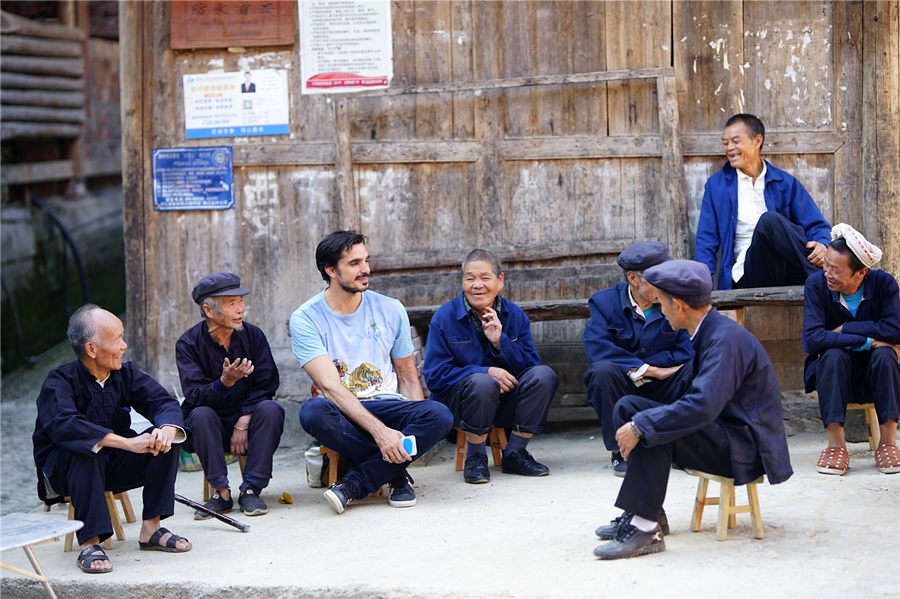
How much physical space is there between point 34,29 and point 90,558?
758cm

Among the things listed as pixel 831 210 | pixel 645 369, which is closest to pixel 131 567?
pixel 645 369

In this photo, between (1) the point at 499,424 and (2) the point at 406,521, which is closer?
(2) the point at 406,521

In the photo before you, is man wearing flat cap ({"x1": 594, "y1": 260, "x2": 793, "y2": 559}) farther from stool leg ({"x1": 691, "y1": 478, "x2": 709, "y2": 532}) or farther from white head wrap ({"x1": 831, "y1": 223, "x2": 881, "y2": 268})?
white head wrap ({"x1": 831, "y1": 223, "x2": 881, "y2": 268})

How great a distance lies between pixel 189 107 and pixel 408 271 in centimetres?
189

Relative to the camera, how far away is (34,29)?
32.8ft

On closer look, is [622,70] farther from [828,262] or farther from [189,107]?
[189,107]

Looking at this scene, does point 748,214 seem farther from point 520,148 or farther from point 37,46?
point 37,46

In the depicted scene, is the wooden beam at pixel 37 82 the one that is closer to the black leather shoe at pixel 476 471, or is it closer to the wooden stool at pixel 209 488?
the wooden stool at pixel 209 488

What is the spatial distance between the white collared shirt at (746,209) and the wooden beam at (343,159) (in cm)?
251

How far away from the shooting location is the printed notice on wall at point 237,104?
256 inches

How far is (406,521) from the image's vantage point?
4.60 metres

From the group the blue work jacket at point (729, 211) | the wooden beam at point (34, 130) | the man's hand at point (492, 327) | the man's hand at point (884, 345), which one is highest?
the wooden beam at point (34, 130)

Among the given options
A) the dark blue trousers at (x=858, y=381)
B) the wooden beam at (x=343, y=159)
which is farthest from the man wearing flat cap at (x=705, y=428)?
the wooden beam at (x=343, y=159)

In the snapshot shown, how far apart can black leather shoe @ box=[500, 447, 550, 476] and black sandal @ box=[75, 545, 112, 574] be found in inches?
86.2
